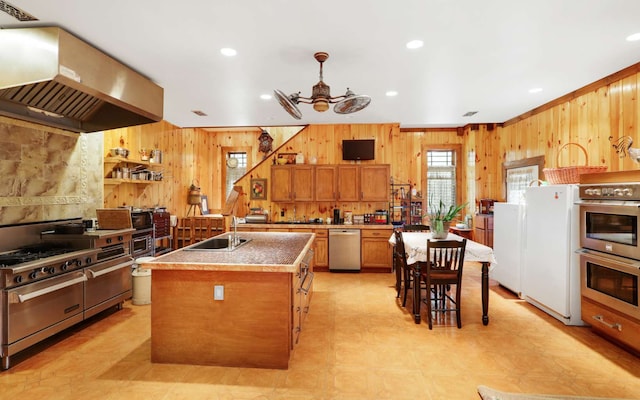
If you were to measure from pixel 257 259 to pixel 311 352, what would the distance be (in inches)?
39.8

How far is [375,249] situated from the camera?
5.83 meters

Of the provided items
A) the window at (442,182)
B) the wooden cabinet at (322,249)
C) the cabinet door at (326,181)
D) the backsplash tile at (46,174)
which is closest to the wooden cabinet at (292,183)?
the cabinet door at (326,181)

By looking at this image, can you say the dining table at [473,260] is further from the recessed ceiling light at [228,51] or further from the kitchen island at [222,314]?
the recessed ceiling light at [228,51]

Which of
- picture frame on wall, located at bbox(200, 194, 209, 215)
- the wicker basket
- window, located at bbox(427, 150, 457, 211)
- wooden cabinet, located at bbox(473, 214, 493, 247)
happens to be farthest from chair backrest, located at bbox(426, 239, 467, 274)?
picture frame on wall, located at bbox(200, 194, 209, 215)

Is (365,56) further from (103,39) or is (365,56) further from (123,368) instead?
(123,368)

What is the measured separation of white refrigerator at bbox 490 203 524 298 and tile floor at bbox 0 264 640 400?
84cm

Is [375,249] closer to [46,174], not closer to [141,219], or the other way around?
[141,219]

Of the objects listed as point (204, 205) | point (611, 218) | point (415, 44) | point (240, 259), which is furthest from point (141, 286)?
point (611, 218)

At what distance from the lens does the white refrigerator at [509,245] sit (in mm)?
4344

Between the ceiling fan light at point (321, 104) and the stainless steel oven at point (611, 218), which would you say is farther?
the ceiling fan light at point (321, 104)

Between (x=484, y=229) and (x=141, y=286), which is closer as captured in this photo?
(x=141, y=286)

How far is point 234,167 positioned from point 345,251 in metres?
3.92

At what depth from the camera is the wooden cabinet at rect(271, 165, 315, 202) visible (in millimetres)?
→ 6195

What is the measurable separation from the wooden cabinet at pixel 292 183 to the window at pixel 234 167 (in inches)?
89.3
